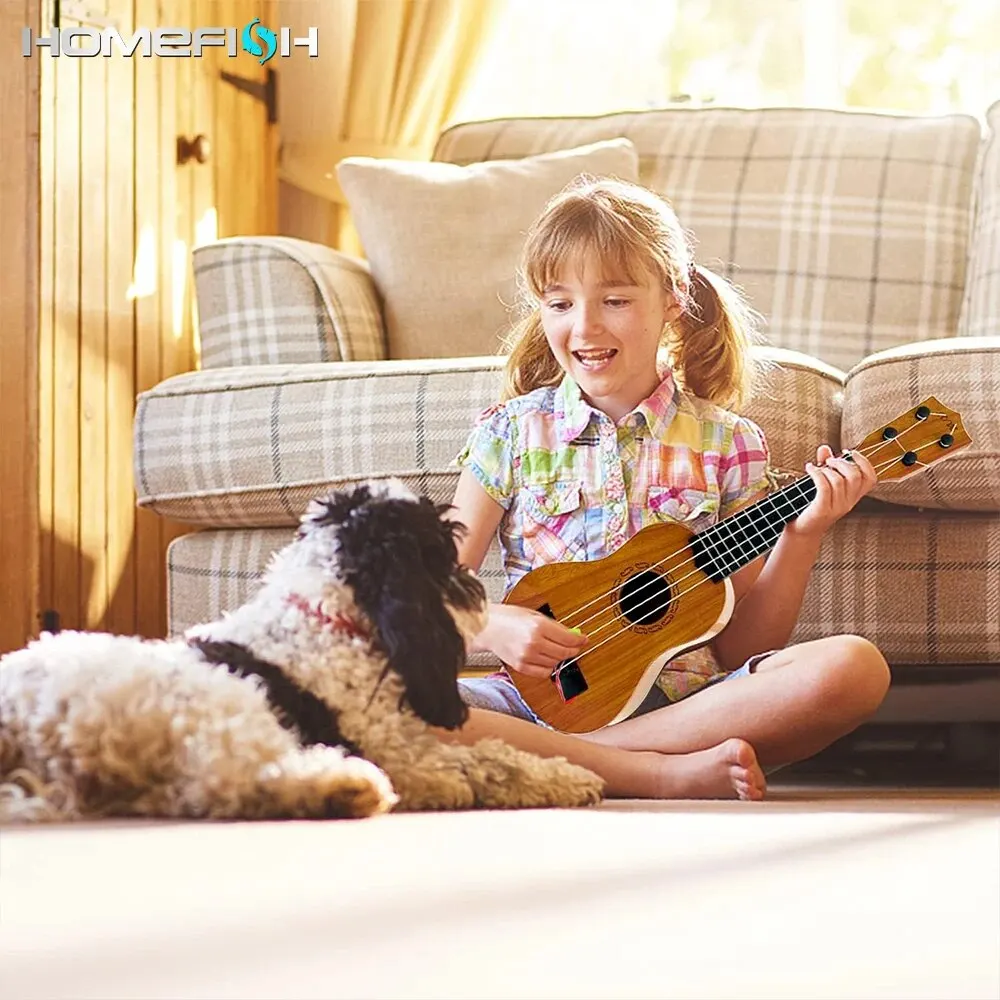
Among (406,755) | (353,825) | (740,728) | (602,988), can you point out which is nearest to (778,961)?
(602,988)

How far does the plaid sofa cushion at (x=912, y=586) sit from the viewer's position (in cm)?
200

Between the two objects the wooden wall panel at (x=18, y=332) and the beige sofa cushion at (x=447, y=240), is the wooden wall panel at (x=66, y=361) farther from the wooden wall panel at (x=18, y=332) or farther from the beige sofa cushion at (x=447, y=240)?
the beige sofa cushion at (x=447, y=240)

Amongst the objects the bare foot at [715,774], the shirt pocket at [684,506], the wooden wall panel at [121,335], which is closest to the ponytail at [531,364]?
the shirt pocket at [684,506]

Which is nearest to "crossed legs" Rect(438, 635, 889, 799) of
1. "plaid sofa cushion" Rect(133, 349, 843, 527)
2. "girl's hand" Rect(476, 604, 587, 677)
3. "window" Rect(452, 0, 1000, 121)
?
"girl's hand" Rect(476, 604, 587, 677)

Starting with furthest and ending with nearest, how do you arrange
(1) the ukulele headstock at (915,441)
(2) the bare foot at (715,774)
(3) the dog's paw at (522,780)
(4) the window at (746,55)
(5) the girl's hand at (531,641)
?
(4) the window at (746,55) < (1) the ukulele headstock at (915,441) < (5) the girl's hand at (531,641) < (2) the bare foot at (715,774) < (3) the dog's paw at (522,780)

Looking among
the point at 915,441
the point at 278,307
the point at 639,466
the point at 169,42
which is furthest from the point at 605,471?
the point at 169,42

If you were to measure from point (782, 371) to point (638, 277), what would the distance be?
1.25 feet

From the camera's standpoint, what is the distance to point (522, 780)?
134 centimetres

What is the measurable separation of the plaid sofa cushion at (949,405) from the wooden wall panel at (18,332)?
1489mm

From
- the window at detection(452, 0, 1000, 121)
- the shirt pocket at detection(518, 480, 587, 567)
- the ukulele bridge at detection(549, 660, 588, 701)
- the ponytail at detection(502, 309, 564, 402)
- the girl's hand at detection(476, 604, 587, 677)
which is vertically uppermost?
the window at detection(452, 0, 1000, 121)

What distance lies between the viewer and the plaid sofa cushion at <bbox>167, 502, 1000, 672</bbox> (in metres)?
2.00

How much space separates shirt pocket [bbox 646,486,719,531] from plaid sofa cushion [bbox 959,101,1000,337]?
1.14 meters

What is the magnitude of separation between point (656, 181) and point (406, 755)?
1983 mm

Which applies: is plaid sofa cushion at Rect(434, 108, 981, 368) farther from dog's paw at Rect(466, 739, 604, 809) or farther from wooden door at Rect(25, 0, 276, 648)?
dog's paw at Rect(466, 739, 604, 809)
